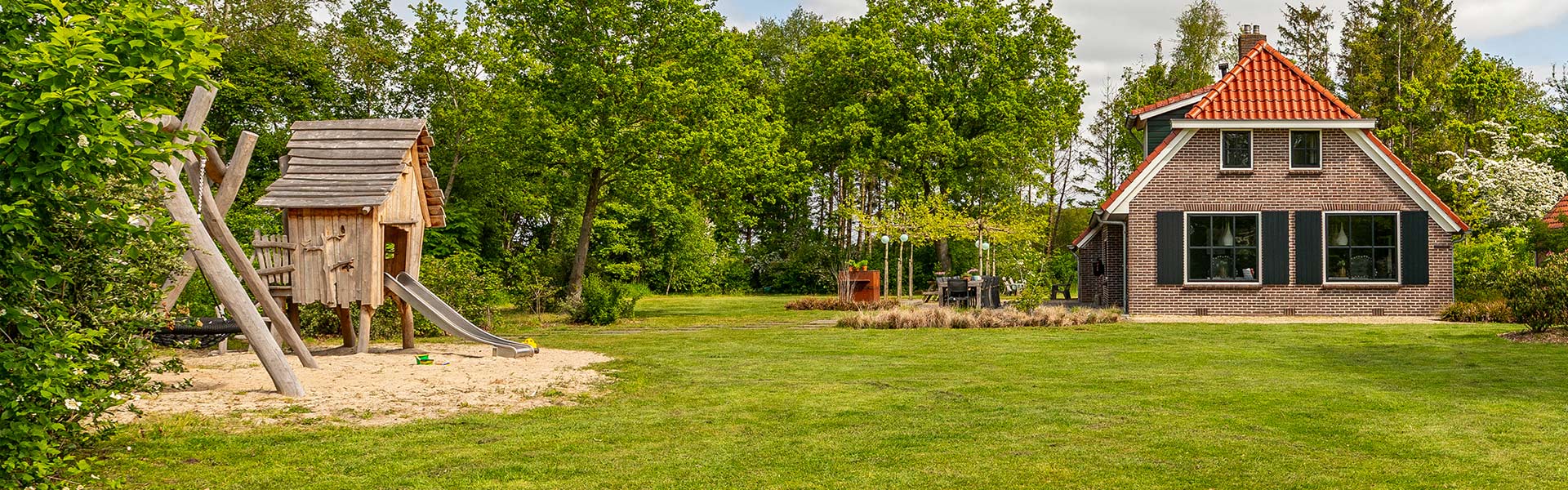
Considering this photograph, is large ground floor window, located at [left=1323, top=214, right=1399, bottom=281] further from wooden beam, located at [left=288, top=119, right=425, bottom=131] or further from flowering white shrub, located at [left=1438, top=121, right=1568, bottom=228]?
wooden beam, located at [left=288, top=119, right=425, bottom=131]

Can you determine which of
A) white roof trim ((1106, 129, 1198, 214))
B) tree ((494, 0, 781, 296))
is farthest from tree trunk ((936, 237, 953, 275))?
white roof trim ((1106, 129, 1198, 214))

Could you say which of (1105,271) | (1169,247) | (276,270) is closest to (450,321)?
(276,270)

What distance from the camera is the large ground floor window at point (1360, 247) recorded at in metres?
23.0

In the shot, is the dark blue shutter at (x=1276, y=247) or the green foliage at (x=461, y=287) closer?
the green foliage at (x=461, y=287)

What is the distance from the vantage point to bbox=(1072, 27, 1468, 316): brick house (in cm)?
2286

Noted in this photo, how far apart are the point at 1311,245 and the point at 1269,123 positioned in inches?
100

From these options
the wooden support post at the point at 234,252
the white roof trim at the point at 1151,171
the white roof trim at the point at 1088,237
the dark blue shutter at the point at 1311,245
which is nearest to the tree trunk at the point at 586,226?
the white roof trim at the point at 1151,171

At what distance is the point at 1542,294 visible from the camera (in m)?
16.4

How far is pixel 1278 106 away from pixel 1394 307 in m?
4.54

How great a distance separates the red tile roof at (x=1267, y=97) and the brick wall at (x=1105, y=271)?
13.6 feet

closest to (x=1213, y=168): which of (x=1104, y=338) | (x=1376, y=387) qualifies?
(x=1104, y=338)

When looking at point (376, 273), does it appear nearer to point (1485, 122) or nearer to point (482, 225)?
point (482, 225)

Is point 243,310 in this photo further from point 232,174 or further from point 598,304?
point 598,304

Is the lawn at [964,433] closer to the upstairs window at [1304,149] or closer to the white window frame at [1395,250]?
the white window frame at [1395,250]
